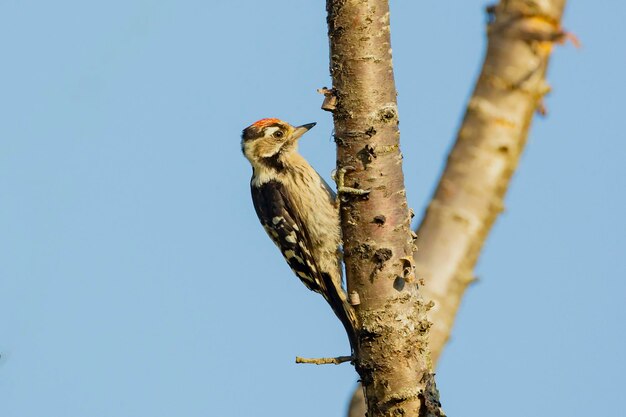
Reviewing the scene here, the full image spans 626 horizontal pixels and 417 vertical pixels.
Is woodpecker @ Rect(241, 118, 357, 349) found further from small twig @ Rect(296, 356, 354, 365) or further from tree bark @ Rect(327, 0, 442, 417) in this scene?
tree bark @ Rect(327, 0, 442, 417)

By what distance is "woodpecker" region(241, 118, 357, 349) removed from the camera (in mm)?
6012

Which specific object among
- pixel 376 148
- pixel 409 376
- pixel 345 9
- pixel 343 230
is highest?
pixel 345 9

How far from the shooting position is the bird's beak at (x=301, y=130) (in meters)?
6.55

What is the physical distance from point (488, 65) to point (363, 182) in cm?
78

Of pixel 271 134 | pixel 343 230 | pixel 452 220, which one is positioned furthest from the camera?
pixel 271 134

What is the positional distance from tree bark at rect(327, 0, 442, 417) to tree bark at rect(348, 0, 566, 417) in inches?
19.2

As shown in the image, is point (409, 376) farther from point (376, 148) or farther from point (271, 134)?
point (271, 134)

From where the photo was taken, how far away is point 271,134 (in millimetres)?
6574

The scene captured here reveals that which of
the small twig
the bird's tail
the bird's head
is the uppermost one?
the bird's head

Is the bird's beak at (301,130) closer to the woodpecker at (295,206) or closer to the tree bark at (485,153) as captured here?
the woodpecker at (295,206)

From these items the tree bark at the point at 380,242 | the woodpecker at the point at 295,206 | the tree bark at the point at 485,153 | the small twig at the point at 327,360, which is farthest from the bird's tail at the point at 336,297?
the tree bark at the point at 380,242

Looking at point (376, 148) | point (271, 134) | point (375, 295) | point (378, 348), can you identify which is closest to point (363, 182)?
point (376, 148)

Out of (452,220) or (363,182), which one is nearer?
(363,182)

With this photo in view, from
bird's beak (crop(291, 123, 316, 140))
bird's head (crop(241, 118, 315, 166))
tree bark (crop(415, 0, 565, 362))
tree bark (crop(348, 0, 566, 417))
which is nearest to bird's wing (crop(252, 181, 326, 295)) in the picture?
bird's head (crop(241, 118, 315, 166))
